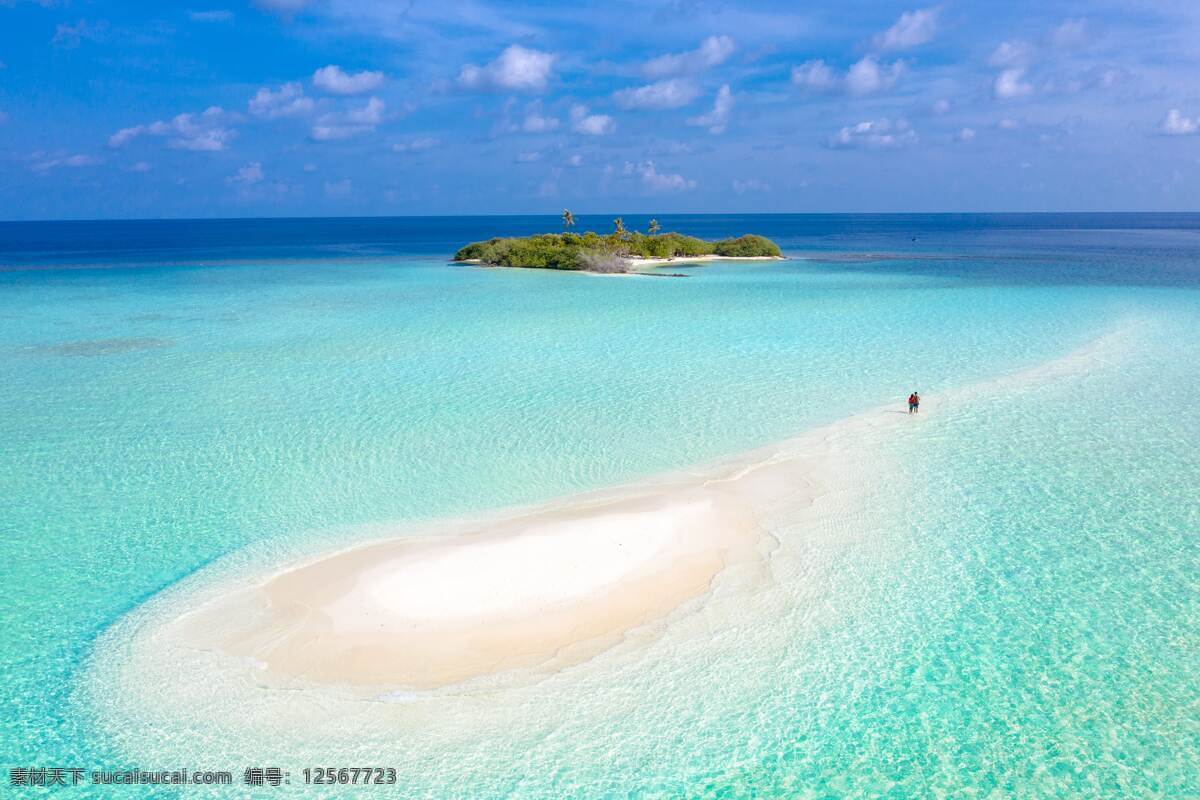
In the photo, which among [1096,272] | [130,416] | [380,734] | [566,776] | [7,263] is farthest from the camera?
[7,263]

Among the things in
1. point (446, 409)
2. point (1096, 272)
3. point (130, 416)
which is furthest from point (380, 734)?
point (1096, 272)

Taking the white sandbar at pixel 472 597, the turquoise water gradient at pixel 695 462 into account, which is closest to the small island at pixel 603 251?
the turquoise water gradient at pixel 695 462

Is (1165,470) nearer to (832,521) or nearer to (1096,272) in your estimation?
(832,521)

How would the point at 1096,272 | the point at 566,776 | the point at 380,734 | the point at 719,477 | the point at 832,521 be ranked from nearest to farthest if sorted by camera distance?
the point at 566,776
the point at 380,734
the point at 832,521
the point at 719,477
the point at 1096,272

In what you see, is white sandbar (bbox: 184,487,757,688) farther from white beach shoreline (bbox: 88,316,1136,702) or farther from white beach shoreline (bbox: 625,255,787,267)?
white beach shoreline (bbox: 625,255,787,267)

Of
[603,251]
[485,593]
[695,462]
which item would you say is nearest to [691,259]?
[603,251]

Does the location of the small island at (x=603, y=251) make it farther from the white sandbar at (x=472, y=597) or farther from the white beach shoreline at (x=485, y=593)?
the white sandbar at (x=472, y=597)

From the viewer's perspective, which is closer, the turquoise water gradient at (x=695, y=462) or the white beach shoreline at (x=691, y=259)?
the turquoise water gradient at (x=695, y=462)
